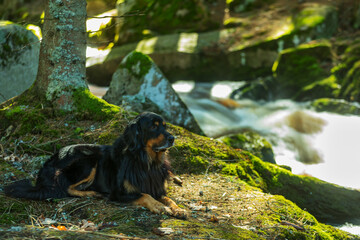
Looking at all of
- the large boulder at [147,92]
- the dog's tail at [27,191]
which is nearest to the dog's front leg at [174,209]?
the dog's tail at [27,191]

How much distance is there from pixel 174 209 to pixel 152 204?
0.88 ft

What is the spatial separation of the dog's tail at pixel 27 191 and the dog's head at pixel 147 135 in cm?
116

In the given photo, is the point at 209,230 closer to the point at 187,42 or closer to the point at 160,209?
the point at 160,209

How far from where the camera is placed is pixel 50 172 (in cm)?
469

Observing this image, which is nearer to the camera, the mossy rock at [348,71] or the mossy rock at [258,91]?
the mossy rock at [348,71]

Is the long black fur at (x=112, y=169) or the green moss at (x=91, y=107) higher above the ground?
the green moss at (x=91, y=107)

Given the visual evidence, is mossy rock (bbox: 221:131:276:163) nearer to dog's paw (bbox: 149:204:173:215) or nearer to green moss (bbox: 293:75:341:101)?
dog's paw (bbox: 149:204:173:215)

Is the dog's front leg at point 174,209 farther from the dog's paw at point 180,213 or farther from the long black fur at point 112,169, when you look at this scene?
the long black fur at point 112,169

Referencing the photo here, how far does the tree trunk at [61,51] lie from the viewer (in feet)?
20.8

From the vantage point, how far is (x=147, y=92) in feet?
26.5

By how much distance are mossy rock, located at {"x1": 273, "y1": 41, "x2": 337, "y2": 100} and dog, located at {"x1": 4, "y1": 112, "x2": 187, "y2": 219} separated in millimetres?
11485

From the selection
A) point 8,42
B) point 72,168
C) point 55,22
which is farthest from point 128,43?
point 72,168

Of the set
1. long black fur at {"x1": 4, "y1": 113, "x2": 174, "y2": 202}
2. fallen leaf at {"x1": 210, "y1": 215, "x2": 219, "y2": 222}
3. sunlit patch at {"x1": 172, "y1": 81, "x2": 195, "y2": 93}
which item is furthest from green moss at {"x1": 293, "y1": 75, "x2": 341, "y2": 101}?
fallen leaf at {"x1": 210, "y1": 215, "x2": 219, "y2": 222}

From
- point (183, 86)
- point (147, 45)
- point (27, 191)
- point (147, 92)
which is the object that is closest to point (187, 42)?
point (147, 45)
